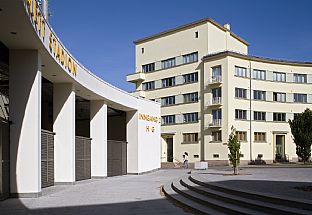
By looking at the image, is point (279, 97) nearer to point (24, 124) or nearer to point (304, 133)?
point (304, 133)

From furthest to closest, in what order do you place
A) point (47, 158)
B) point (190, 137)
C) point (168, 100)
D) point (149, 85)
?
point (149, 85) → point (168, 100) → point (190, 137) → point (47, 158)

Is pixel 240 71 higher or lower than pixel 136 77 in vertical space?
lower

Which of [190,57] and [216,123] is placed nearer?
[216,123]

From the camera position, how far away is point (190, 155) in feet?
192

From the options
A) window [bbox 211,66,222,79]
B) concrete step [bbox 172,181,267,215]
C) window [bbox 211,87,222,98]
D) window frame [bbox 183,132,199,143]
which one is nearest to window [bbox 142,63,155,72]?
window frame [bbox 183,132,199,143]

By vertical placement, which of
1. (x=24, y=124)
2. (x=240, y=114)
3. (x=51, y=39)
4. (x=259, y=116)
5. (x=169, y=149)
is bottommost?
(x=169, y=149)

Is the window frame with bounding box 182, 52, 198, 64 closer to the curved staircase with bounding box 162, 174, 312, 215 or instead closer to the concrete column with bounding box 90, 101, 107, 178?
the concrete column with bounding box 90, 101, 107, 178

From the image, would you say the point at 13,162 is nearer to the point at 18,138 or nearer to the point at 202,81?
the point at 18,138

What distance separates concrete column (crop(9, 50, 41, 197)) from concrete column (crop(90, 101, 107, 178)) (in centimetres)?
1135

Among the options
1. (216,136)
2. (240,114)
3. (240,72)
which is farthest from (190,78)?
(216,136)

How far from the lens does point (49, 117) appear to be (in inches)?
1249

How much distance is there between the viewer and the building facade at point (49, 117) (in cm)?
1500

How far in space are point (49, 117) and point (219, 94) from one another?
94.5 ft

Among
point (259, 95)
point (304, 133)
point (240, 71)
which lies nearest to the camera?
point (304, 133)
